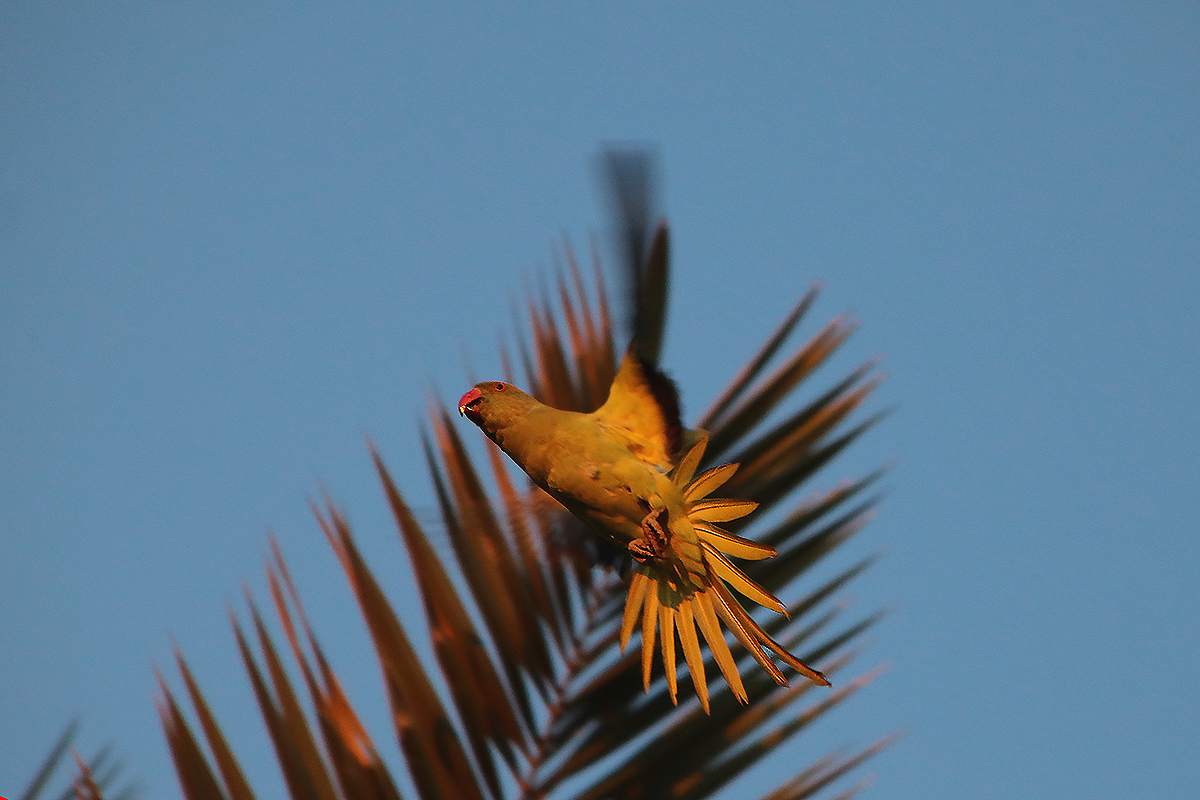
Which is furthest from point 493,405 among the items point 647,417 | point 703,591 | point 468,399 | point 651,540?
point 703,591

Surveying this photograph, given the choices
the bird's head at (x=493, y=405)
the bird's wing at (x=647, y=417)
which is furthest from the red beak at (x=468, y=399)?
the bird's wing at (x=647, y=417)

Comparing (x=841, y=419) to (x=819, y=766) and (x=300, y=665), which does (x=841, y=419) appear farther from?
(x=300, y=665)

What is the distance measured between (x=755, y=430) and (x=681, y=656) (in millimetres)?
528

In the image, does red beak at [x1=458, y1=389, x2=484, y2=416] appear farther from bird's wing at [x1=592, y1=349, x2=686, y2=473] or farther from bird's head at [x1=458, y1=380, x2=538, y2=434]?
bird's wing at [x1=592, y1=349, x2=686, y2=473]

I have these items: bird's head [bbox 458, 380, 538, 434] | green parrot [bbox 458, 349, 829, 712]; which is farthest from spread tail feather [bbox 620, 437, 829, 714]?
bird's head [bbox 458, 380, 538, 434]

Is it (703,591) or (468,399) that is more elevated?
(468,399)

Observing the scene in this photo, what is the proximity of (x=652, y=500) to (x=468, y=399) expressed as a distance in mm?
387

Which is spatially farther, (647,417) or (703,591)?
(647,417)

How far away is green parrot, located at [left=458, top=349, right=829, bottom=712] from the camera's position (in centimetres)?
169

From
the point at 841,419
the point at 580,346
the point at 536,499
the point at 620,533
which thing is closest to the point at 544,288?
the point at 580,346

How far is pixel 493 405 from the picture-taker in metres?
1.85

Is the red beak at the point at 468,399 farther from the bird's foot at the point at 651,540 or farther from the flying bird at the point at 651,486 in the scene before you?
the bird's foot at the point at 651,540

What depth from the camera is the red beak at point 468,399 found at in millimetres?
1848

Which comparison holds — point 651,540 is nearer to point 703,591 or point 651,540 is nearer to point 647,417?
point 703,591
